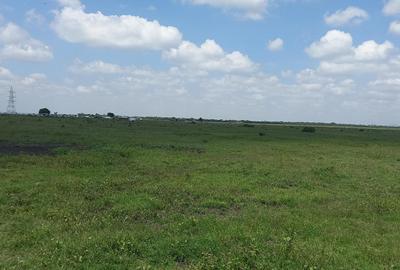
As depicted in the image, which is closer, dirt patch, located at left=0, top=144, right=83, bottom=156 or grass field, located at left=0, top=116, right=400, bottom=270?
grass field, located at left=0, top=116, right=400, bottom=270

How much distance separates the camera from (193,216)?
15.3 metres

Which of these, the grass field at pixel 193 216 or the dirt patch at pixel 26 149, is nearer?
the grass field at pixel 193 216

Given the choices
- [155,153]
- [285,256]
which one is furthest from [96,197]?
[155,153]

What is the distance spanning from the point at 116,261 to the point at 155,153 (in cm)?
2527

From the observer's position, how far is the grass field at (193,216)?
1117 centimetres

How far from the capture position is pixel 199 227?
13797mm

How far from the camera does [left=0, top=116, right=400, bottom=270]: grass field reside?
36.7 ft

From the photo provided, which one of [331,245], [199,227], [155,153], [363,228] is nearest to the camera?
[331,245]

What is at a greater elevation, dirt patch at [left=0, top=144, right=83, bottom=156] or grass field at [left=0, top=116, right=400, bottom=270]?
dirt patch at [left=0, top=144, right=83, bottom=156]

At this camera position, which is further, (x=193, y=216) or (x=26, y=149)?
(x=26, y=149)

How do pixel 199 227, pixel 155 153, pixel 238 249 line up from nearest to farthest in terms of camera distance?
1. pixel 238 249
2. pixel 199 227
3. pixel 155 153

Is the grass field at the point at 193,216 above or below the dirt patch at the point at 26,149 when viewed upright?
below

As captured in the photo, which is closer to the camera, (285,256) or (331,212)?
(285,256)

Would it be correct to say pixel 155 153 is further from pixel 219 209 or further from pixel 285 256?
pixel 285 256
